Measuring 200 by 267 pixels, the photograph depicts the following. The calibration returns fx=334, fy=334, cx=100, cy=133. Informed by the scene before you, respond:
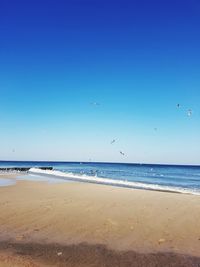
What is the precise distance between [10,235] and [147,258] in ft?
12.6

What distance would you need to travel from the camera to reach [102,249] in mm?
7871

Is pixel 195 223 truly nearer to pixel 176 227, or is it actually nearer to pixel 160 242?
pixel 176 227

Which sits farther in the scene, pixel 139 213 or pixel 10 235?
pixel 139 213

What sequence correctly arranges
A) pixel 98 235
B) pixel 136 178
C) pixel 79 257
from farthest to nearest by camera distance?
pixel 136 178
pixel 98 235
pixel 79 257

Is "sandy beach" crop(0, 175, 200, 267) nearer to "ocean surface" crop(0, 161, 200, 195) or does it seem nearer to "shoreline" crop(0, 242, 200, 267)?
"shoreline" crop(0, 242, 200, 267)

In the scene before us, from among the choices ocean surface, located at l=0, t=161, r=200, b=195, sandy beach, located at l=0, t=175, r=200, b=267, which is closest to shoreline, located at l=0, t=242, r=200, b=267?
sandy beach, located at l=0, t=175, r=200, b=267

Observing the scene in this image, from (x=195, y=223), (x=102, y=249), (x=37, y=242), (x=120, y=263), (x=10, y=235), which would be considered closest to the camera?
(x=120, y=263)

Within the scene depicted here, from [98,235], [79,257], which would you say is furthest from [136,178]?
[79,257]

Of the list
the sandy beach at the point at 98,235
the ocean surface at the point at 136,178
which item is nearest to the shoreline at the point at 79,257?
the sandy beach at the point at 98,235

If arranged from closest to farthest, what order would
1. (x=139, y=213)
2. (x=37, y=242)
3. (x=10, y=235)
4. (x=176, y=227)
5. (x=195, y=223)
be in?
(x=37, y=242) < (x=10, y=235) < (x=176, y=227) < (x=195, y=223) < (x=139, y=213)

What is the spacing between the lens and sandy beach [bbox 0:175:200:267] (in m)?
7.19

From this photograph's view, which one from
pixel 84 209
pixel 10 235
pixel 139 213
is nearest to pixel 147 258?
pixel 10 235

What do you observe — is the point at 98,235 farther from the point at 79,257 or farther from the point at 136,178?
the point at 136,178

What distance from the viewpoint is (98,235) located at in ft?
29.9
